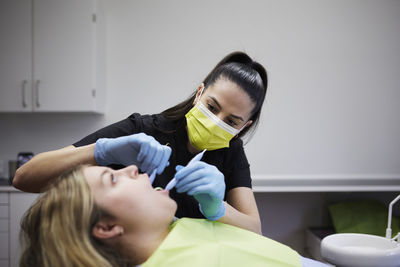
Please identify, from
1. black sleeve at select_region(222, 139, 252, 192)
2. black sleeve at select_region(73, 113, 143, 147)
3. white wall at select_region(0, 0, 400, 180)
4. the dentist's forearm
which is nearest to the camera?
the dentist's forearm

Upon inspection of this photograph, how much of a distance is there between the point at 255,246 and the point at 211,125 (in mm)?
444

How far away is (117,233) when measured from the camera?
81 cm

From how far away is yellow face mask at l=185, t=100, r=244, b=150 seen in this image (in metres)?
1.12

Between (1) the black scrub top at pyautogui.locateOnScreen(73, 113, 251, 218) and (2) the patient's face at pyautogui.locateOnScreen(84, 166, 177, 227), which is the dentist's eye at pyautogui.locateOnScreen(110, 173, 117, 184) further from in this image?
A: (1) the black scrub top at pyautogui.locateOnScreen(73, 113, 251, 218)

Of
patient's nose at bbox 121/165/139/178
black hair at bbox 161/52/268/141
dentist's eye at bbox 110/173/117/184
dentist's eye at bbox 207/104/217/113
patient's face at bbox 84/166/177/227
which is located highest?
black hair at bbox 161/52/268/141

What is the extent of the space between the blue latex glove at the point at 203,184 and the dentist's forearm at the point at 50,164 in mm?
337

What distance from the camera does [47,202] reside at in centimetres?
79

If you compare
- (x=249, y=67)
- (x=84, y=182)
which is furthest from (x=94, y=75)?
(x=84, y=182)

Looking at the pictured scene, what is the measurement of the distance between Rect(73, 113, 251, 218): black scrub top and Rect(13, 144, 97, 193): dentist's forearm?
9cm

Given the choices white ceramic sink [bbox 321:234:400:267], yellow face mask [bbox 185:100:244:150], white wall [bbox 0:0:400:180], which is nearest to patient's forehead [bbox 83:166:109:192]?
yellow face mask [bbox 185:100:244:150]

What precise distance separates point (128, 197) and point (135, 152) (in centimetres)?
20

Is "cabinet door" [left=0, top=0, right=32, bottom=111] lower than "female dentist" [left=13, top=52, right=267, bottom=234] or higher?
higher

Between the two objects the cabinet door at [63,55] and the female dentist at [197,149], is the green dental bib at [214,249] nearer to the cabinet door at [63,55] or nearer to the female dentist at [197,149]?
the female dentist at [197,149]

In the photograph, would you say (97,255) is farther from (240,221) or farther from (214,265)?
(240,221)
